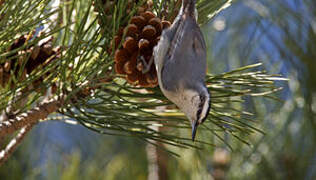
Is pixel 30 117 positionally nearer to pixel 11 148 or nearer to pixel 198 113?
pixel 11 148

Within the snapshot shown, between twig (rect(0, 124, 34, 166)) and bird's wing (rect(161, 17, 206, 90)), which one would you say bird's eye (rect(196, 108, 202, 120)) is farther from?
twig (rect(0, 124, 34, 166))

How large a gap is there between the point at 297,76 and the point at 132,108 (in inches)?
27.2

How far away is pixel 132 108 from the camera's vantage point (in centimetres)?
74

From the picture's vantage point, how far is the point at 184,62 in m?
0.65

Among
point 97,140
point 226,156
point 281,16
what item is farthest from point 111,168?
point 281,16

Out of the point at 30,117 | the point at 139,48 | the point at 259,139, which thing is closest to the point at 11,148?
the point at 30,117

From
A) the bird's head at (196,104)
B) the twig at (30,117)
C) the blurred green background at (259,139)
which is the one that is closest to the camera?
the bird's head at (196,104)

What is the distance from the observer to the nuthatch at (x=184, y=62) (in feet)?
2.08

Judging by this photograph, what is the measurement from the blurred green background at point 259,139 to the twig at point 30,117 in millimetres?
346

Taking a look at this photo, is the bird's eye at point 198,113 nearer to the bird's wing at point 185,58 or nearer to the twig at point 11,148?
the bird's wing at point 185,58

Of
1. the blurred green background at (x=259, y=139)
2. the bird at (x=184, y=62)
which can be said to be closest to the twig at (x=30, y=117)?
the bird at (x=184, y=62)

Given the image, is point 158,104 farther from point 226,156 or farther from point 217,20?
point 217,20

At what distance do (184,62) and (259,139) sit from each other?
639 mm

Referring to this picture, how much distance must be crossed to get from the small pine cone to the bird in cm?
2
